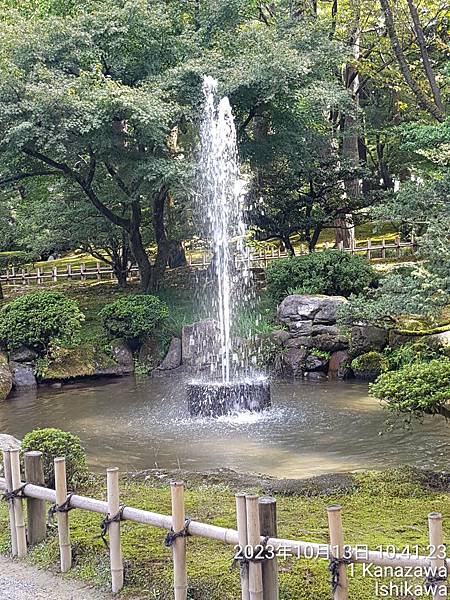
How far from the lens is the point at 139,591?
4.58 metres

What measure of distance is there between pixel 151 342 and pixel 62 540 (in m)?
12.3

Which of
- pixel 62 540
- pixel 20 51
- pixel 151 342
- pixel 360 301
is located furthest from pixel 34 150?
pixel 62 540

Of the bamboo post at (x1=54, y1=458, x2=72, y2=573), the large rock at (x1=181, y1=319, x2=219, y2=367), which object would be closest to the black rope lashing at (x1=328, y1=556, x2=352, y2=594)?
the bamboo post at (x1=54, y1=458, x2=72, y2=573)

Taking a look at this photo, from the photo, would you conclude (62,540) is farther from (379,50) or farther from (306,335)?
(379,50)

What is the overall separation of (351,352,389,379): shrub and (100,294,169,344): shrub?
197 inches

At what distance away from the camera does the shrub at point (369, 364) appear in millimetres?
14305

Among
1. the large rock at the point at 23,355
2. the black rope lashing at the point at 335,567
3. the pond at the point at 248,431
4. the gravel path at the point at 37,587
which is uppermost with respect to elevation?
the black rope lashing at the point at 335,567

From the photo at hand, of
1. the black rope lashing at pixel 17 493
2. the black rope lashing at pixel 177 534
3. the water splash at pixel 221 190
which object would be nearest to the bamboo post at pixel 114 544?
the black rope lashing at pixel 177 534

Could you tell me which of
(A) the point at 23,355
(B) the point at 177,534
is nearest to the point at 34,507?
(B) the point at 177,534

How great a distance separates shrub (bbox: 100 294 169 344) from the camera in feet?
55.5

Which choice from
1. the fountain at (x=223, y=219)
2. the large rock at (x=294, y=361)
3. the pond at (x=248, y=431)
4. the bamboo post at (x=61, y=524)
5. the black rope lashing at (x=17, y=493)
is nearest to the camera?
the bamboo post at (x=61, y=524)

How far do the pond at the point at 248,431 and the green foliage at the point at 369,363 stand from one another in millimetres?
592

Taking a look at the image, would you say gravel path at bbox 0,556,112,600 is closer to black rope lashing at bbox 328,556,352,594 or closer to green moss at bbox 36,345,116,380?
black rope lashing at bbox 328,556,352,594

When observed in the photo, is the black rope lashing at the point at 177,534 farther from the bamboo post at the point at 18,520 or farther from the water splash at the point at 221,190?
the water splash at the point at 221,190
